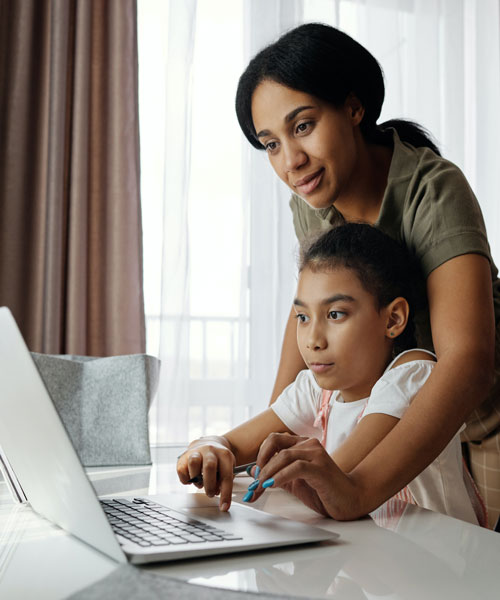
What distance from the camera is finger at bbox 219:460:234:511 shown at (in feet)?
2.07

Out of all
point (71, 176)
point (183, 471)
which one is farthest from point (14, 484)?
point (71, 176)

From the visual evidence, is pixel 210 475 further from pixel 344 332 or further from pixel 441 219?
pixel 441 219

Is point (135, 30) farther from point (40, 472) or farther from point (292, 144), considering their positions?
point (40, 472)

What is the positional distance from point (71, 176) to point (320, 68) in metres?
1.53

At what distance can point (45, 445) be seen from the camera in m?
0.49

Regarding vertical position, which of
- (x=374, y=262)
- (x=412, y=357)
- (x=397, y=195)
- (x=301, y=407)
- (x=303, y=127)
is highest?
(x=303, y=127)

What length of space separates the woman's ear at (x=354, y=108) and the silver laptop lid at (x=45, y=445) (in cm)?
80

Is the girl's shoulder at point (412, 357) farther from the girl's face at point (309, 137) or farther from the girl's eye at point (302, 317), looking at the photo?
the girl's face at point (309, 137)

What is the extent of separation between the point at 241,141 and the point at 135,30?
0.58 m

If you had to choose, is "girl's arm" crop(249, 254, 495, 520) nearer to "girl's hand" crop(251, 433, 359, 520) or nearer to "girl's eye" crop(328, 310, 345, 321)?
"girl's hand" crop(251, 433, 359, 520)

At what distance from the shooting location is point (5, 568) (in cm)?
47

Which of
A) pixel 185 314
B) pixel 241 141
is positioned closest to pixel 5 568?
pixel 185 314

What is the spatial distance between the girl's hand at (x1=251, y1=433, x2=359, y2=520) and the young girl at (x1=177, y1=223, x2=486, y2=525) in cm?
13

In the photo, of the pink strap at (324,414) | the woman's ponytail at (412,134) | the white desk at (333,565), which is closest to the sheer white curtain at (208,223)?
the woman's ponytail at (412,134)
